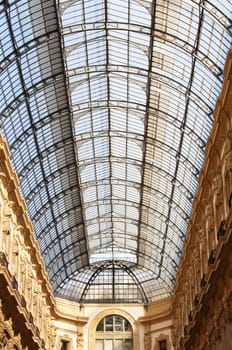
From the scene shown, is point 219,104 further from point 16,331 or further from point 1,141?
point 16,331

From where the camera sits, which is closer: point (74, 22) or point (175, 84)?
point (74, 22)

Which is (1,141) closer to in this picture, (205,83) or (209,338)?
(205,83)

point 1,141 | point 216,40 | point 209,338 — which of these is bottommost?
point 209,338

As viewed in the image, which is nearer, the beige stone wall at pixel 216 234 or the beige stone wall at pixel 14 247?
the beige stone wall at pixel 216 234

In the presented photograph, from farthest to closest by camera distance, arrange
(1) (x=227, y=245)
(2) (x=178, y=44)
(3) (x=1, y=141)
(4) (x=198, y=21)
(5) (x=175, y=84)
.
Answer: (5) (x=175, y=84) → (2) (x=178, y=44) → (4) (x=198, y=21) → (3) (x=1, y=141) → (1) (x=227, y=245)

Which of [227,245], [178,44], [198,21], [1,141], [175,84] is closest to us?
[227,245]

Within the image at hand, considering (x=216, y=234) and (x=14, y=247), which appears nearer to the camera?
(x=216, y=234)

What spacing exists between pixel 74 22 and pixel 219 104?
45.9 feet

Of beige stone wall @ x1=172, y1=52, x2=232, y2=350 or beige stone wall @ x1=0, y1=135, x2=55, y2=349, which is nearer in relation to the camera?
beige stone wall @ x1=172, y1=52, x2=232, y2=350

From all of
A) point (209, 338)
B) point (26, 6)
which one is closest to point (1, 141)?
point (26, 6)

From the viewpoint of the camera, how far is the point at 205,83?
41.7 meters

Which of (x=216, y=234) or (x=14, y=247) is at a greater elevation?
(x=14, y=247)

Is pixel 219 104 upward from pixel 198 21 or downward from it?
downward

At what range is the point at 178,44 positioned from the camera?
131 feet
